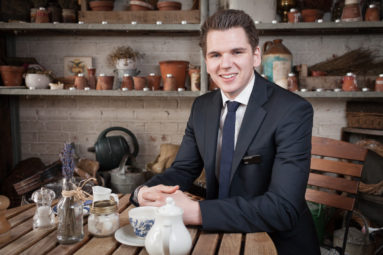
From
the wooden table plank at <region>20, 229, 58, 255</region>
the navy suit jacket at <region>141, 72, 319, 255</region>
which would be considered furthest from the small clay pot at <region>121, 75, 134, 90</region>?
the wooden table plank at <region>20, 229, 58, 255</region>

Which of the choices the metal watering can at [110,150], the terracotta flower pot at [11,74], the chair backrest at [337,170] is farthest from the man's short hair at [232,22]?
the terracotta flower pot at [11,74]

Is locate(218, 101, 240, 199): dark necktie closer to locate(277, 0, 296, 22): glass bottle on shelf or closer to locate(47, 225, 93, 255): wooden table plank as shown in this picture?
locate(47, 225, 93, 255): wooden table plank

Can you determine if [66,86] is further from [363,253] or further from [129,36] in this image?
[363,253]

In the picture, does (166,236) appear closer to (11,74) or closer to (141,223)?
(141,223)

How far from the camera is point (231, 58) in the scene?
4.90ft

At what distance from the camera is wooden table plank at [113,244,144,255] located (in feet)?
3.29

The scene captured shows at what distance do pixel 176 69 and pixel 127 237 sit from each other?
2130 millimetres

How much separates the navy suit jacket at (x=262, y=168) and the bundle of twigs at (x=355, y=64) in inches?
70.2

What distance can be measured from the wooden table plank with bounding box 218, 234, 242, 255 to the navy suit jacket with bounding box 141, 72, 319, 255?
0.03 m

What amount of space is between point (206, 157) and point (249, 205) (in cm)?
43

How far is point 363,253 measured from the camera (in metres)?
2.29

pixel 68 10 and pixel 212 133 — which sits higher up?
pixel 68 10

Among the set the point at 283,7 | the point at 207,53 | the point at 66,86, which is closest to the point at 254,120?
the point at 207,53

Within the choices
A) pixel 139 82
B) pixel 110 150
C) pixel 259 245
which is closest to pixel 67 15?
pixel 139 82
